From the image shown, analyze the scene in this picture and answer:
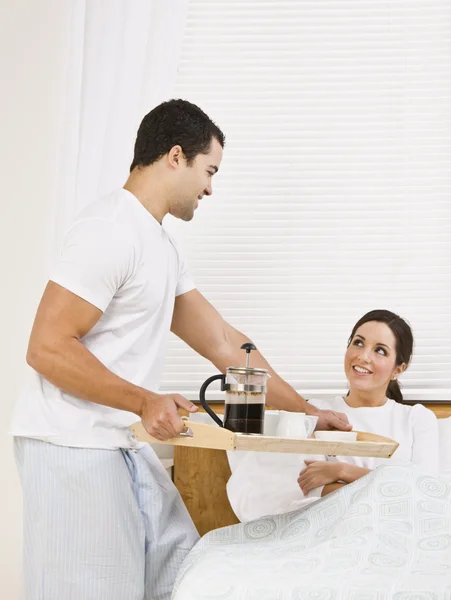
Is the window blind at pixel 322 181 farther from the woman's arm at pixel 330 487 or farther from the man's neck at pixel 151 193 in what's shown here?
the man's neck at pixel 151 193

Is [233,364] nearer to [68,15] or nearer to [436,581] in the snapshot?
[436,581]

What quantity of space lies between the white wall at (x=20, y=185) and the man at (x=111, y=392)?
0.84 m

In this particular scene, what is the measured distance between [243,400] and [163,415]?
0.66 ft

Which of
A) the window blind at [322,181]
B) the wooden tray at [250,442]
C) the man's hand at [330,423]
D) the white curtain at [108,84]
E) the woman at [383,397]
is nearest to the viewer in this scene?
the wooden tray at [250,442]

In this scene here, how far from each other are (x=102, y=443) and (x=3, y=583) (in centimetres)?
114

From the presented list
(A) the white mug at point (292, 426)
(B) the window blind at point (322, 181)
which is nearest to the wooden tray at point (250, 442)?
(A) the white mug at point (292, 426)

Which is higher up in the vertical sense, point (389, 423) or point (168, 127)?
point (168, 127)

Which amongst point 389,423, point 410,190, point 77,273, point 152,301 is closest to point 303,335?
point 389,423

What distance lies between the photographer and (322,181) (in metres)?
2.77

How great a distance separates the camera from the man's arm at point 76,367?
5.20ft

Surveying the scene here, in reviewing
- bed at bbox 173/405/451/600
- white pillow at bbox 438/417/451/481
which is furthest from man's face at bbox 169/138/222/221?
white pillow at bbox 438/417/451/481

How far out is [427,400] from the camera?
2.71 metres

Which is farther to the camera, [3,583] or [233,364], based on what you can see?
[3,583]

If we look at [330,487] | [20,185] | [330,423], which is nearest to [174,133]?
[330,423]
